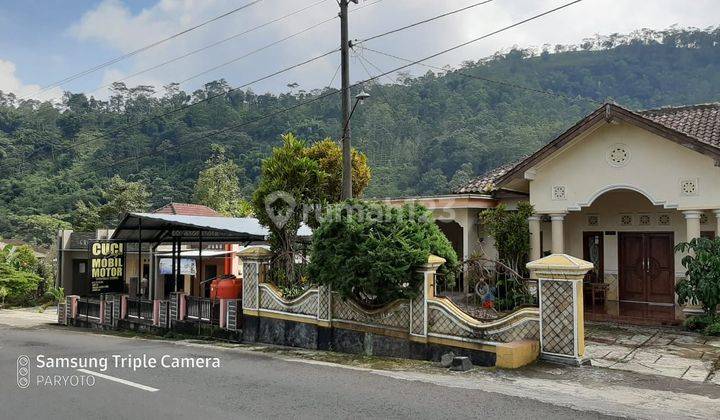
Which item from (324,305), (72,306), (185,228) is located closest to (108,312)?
(72,306)

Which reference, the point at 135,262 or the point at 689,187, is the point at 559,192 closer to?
the point at 689,187

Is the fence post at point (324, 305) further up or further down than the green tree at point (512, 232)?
further down

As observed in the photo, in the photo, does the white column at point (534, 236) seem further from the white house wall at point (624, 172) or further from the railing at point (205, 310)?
the railing at point (205, 310)

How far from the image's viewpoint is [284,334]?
41.5 feet

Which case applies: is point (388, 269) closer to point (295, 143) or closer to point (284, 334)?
point (284, 334)

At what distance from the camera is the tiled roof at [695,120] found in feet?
41.4

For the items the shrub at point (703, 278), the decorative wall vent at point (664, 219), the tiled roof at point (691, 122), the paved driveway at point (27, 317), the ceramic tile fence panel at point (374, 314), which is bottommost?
the paved driveway at point (27, 317)

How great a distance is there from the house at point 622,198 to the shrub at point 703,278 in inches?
34.7

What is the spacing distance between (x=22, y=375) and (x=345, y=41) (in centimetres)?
926

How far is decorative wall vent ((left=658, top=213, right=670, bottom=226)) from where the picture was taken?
46.9 feet

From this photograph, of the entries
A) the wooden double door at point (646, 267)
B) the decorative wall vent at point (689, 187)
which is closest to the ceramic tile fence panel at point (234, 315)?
the wooden double door at point (646, 267)

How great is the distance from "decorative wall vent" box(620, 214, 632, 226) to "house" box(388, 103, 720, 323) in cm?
3

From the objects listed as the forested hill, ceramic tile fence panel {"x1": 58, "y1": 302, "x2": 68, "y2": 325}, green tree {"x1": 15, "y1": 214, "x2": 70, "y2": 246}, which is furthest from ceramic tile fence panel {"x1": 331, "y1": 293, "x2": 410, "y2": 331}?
green tree {"x1": 15, "y1": 214, "x2": 70, "y2": 246}

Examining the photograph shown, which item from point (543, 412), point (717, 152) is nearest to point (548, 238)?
point (717, 152)
